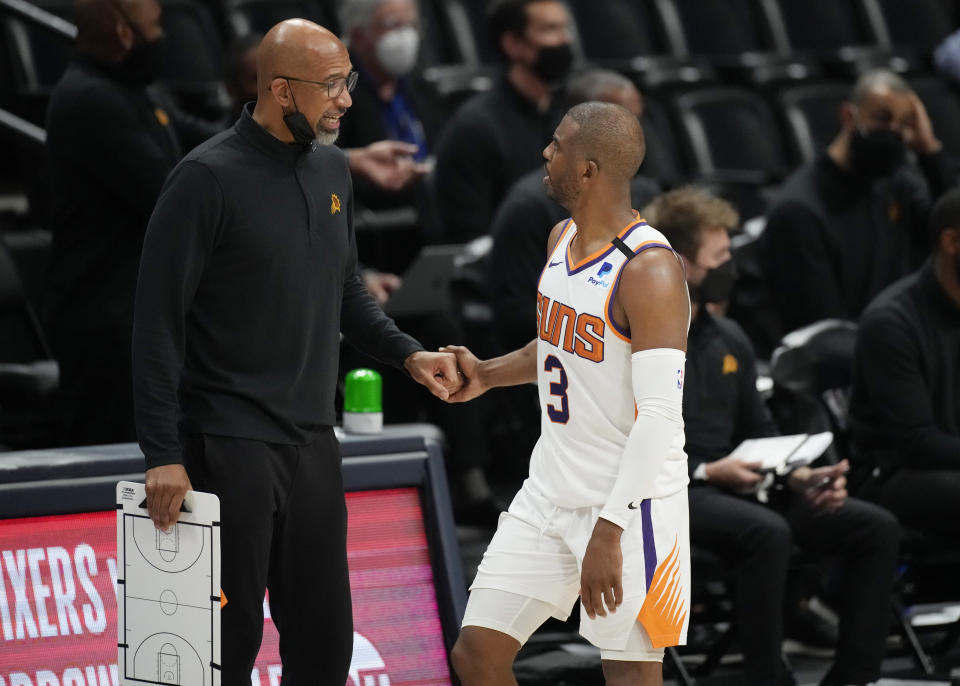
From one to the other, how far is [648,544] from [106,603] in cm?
154

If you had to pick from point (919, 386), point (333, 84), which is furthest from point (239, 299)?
point (919, 386)

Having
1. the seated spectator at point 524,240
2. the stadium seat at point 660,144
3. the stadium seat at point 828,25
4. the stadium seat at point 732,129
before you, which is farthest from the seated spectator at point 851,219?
the stadium seat at point 828,25

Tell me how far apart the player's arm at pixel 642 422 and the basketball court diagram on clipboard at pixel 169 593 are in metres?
0.80

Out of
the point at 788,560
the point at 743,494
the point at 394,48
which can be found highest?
the point at 394,48

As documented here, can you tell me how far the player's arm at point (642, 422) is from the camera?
322cm

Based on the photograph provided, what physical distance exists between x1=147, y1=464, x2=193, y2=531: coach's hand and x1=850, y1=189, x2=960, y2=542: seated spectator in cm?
276

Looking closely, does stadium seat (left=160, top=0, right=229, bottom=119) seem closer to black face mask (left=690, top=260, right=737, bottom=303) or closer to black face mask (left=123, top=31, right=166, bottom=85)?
black face mask (left=123, top=31, right=166, bottom=85)

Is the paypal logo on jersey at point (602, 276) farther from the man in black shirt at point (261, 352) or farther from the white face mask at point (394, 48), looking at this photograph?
the white face mask at point (394, 48)

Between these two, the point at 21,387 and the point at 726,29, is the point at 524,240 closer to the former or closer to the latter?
the point at 21,387

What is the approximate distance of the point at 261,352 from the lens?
11.0ft

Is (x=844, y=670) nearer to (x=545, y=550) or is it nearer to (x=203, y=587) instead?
(x=545, y=550)

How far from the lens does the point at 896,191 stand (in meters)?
6.44

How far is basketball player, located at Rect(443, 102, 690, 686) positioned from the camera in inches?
127

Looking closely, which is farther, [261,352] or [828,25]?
[828,25]
